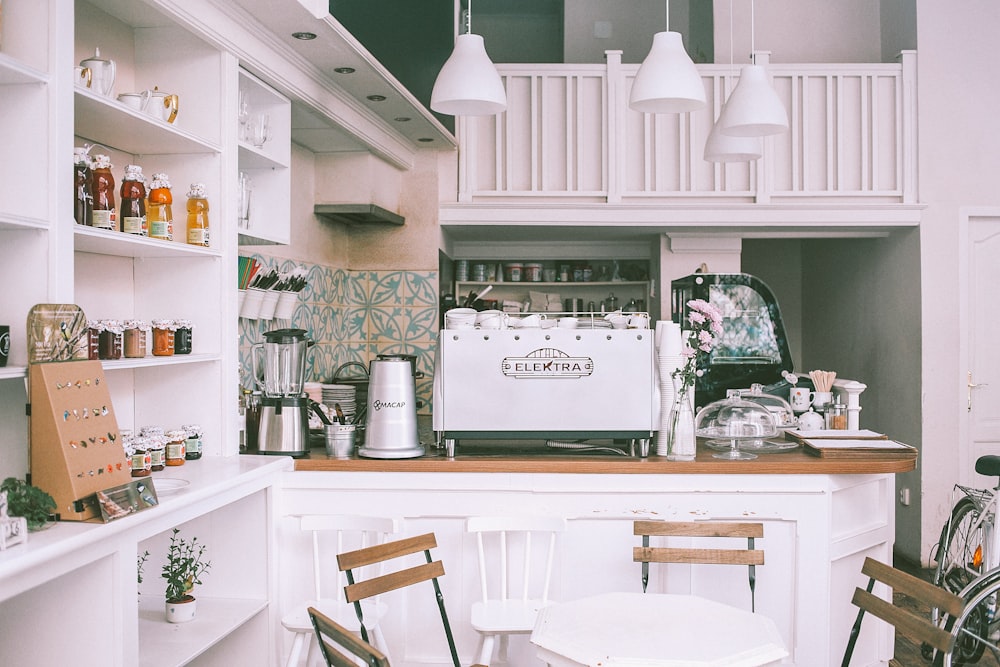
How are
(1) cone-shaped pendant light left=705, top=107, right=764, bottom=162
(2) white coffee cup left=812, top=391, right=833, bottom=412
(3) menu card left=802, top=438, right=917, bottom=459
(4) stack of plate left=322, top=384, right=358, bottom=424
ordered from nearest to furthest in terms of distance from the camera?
(3) menu card left=802, top=438, right=917, bottom=459, (1) cone-shaped pendant light left=705, top=107, right=764, bottom=162, (2) white coffee cup left=812, top=391, right=833, bottom=412, (4) stack of plate left=322, top=384, right=358, bottom=424

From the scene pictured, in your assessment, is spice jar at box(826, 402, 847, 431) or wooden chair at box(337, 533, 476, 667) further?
spice jar at box(826, 402, 847, 431)

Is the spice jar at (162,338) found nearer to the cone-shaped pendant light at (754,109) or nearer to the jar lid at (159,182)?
the jar lid at (159,182)

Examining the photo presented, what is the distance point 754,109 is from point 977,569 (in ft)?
7.80

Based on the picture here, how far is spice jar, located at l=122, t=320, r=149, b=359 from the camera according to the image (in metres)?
2.58

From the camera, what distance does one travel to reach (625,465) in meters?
3.16

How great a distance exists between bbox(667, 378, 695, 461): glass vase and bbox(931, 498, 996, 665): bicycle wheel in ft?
4.49

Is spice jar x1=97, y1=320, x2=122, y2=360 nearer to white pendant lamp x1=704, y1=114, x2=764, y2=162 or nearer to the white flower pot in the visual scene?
the white flower pot

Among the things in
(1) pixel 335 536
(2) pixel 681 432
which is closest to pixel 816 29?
(2) pixel 681 432

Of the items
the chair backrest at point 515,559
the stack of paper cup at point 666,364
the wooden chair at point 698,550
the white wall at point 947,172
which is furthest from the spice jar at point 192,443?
the white wall at point 947,172

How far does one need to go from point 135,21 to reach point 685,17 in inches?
258

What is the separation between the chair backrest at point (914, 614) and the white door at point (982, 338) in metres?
3.36

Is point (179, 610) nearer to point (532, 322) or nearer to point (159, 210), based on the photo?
point (159, 210)

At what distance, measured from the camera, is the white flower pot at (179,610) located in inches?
111

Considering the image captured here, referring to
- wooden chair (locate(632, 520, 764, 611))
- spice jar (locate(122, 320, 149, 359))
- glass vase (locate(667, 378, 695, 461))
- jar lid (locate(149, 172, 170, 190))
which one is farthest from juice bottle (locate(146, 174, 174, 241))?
glass vase (locate(667, 378, 695, 461))
